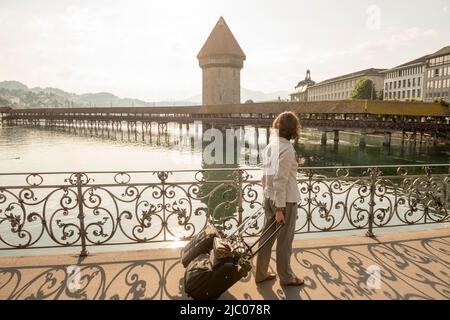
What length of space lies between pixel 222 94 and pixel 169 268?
1829 inches

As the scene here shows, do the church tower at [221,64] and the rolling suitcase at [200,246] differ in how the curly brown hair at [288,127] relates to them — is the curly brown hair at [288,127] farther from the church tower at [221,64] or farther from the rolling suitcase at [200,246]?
the church tower at [221,64]

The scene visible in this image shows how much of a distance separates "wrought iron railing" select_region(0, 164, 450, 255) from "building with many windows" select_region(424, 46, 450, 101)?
42.8m

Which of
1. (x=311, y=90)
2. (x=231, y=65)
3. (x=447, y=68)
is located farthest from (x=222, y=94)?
(x=311, y=90)

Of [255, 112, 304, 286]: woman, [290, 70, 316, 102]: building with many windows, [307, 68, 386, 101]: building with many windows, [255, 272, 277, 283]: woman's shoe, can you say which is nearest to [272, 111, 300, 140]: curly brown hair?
[255, 112, 304, 286]: woman

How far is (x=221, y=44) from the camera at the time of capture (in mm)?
46750

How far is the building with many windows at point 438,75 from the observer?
5078 cm

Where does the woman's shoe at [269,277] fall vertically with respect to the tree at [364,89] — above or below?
below

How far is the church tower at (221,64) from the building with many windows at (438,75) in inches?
1336

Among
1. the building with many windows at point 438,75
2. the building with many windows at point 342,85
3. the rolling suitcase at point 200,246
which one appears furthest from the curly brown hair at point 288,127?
the building with many windows at point 342,85

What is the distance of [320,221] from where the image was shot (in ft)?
37.0

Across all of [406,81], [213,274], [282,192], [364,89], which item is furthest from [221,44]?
[213,274]

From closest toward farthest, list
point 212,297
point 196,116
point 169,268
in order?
point 212,297 < point 169,268 < point 196,116

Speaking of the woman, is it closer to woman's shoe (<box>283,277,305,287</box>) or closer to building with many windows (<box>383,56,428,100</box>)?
woman's shoe (<box>283,277,305,287</box>)
